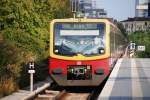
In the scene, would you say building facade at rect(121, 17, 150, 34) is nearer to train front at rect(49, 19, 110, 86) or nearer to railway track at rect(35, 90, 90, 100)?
train front at rect(49, 19, 110, 86)

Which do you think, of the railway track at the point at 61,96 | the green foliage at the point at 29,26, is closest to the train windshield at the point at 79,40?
the railway track at the point at 61,96

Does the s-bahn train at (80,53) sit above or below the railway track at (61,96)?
above

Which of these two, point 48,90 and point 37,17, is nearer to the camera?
point 48,90

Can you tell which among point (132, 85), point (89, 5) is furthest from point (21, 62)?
point (89, 5)

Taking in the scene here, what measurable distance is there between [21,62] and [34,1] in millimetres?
10641

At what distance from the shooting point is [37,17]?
35219 mm

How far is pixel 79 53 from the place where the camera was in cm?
2427

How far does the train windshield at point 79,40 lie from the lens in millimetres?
24281

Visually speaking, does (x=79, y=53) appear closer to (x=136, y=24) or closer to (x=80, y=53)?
(x=80, y=53)

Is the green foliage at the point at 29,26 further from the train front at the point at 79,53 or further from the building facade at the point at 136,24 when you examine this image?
the building facade at the point at 136,24

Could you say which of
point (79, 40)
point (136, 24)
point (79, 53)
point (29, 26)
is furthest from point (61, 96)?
point (136, 24)

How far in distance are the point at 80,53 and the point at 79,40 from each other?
0.57m

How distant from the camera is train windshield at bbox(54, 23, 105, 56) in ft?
79.7

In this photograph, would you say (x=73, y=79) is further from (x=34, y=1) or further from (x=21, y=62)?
(x=34, y=1)
